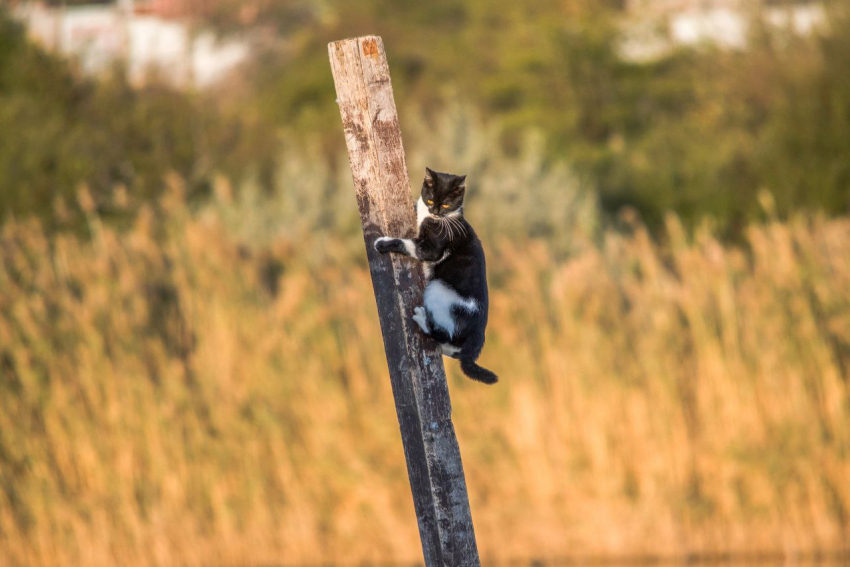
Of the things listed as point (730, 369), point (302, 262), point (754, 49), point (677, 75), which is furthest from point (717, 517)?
point (677, 75)

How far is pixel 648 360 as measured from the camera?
242 inches

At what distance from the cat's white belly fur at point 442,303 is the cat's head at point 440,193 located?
0.31 metres

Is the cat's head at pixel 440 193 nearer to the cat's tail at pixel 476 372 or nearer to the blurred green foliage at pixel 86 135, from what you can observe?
the cat's tail at pixel 476 372

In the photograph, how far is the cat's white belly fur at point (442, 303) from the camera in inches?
101

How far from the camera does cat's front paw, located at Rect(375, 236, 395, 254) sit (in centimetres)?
251

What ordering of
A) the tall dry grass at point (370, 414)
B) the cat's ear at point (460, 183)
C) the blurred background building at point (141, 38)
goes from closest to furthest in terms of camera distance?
the cat's ear at point (460, 183) → the tall dry grass at point (370, 414) → the blurred background building at point (141, 38)

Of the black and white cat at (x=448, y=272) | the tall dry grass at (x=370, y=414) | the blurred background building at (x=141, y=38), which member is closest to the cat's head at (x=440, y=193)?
the black and white cat at (x=448, y=272)

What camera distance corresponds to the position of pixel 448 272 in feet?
8.93

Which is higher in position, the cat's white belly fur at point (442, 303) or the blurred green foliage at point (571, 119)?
the blurred green foliage at point (571, 119)

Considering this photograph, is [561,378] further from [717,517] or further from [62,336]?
[62,336]

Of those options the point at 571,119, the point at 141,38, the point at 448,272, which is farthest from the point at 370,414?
the point at 141,38

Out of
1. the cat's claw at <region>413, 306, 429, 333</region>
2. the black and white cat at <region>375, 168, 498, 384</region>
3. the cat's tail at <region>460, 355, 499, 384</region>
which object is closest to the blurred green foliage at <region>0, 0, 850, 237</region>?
the black and white cat at <region>375, 168, 498, 384</region>

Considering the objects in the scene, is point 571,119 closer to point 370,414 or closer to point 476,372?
point 370,414

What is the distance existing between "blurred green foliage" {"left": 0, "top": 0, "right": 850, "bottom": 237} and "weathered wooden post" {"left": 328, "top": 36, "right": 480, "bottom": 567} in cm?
652
